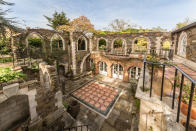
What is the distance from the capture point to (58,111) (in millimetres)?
5133

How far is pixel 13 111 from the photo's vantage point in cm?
409

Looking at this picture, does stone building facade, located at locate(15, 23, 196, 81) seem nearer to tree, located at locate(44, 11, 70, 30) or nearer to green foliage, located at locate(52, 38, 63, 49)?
green foliage, located at locate(52, 38, 63, 49)

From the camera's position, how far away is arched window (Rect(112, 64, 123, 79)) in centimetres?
1140

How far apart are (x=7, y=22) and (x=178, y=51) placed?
1243cm

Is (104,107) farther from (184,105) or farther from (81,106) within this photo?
(184,105)

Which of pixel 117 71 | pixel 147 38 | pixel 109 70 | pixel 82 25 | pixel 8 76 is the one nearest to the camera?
pixel 8 76

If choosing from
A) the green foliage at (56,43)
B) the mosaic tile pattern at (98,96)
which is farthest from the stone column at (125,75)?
the green foliage at (56,43)

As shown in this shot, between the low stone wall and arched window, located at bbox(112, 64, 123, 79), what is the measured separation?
9.79m

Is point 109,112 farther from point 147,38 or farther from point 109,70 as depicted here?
point 147,38

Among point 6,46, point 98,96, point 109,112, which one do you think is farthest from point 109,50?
point 6,46

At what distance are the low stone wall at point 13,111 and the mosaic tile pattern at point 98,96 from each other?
367cm

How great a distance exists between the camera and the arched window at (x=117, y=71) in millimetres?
11403

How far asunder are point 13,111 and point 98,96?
5.54 m

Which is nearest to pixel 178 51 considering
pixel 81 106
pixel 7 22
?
pixel 81 106
